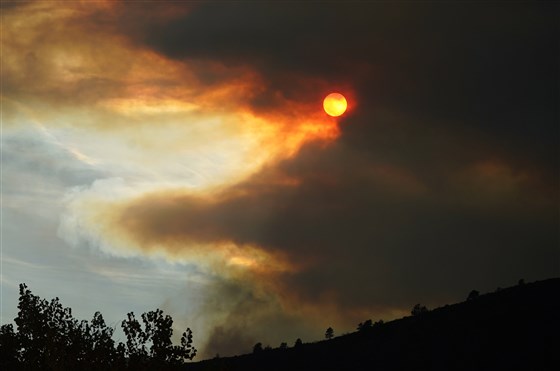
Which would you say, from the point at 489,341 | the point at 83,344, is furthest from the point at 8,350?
the point at 489,341

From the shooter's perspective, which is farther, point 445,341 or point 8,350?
point 445,341

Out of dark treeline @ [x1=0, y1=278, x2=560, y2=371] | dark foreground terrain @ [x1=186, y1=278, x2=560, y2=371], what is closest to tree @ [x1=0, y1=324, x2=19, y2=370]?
dark treeline @ [x1=0, y1=278, x2=560, y2=371]

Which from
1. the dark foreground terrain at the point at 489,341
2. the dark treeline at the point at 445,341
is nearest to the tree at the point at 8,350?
the dark treeline at the point at 445,341

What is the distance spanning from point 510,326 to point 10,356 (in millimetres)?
127783

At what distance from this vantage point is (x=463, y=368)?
16600 centimetres

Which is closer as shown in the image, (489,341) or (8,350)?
(8,350)

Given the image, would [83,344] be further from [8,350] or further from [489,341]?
[489,341]

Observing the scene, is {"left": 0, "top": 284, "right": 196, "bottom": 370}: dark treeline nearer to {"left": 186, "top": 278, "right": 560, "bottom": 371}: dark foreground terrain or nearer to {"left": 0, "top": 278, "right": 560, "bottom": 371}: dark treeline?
{"left": 0, "top": 278, "right": 560, "bottom": 371}: dark treeline

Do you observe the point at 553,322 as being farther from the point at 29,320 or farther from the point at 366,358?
the point at 29,320

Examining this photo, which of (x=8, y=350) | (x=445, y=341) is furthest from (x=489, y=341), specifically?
(x=8, y=350)

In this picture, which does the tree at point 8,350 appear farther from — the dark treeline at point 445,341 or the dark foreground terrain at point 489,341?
the dark foreground terrain at point 489,341

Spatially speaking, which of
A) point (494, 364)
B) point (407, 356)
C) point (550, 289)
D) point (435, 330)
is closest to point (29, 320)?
point (494, 364)

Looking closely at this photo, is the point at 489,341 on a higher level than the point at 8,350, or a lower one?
higher

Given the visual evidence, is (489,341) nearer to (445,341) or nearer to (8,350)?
(445,341)
